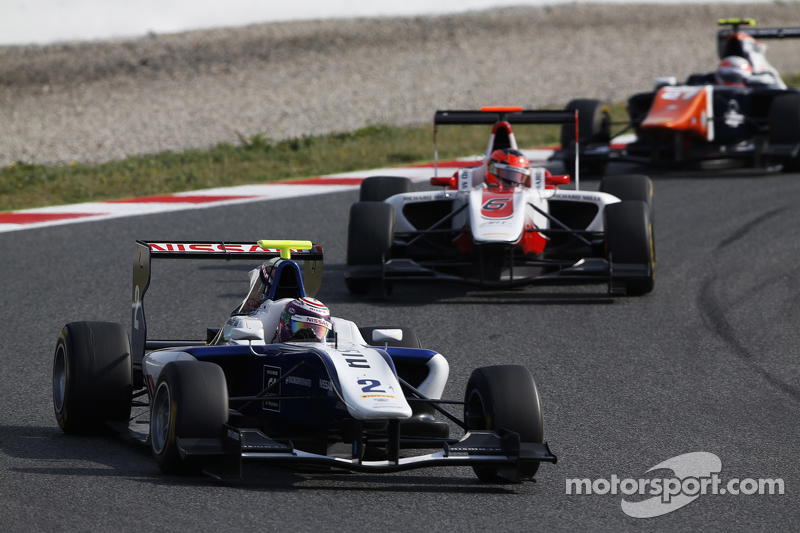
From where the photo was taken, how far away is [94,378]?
6469 millimetres

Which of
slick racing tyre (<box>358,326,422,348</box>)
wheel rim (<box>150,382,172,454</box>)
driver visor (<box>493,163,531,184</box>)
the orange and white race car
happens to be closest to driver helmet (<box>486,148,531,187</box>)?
driver visor (<box>493,163,531,184</box>)

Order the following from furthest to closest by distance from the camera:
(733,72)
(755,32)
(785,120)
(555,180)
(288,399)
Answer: (755,32), (733,72), (785,120), (555,180), (288,399)

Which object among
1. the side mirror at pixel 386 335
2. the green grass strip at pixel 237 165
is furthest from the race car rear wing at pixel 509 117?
the green grass strip at pixel 237 165

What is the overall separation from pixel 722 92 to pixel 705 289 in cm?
632

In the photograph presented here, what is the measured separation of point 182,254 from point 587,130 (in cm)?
1082

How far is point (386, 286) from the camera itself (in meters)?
10.8

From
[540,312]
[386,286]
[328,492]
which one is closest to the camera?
[328,492]

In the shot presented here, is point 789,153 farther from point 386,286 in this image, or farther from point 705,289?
point 386,286

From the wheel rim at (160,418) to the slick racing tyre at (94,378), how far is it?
0.75m

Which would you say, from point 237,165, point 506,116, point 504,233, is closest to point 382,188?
point 506,116

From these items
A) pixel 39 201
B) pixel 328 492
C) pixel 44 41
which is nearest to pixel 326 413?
pixel 328 492

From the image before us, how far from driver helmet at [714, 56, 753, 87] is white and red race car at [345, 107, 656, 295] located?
20.1 feet

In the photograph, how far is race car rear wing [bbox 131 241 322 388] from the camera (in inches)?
268

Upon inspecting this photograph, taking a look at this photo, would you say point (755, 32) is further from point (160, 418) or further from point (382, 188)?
point (160, 418)
